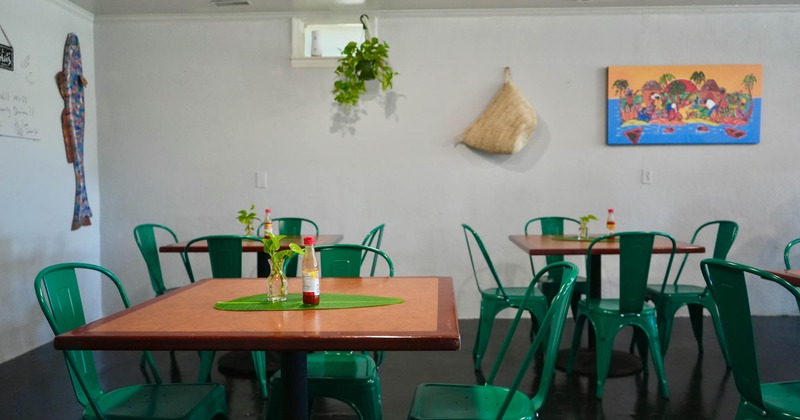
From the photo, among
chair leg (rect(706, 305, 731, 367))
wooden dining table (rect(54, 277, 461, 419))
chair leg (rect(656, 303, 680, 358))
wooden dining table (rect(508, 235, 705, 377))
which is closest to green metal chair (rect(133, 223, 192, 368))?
wooden dining table (rect(54, 277, 461, 419))

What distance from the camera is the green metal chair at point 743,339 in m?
1.72

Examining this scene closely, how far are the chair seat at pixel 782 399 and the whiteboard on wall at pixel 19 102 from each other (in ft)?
13.7

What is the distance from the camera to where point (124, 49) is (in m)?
5.08

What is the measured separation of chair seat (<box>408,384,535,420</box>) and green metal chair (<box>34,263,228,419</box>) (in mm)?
623

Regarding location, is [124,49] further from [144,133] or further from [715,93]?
[715,93]

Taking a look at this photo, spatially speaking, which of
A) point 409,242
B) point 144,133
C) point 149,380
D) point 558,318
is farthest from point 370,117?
point 558,318

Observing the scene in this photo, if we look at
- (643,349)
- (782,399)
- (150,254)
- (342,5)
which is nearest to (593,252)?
(643,349)

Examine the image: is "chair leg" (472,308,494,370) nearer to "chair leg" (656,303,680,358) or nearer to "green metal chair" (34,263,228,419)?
"chair leg" (656,303,680,358)

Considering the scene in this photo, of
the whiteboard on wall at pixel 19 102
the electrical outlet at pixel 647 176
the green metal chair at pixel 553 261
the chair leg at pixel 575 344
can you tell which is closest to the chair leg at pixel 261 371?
the chair leg at pixel 575 344

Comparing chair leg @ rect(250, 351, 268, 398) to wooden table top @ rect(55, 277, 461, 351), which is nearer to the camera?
wooden table top @ rect(55, 277, 461, 351)

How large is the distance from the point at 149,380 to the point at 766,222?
4.54 metres

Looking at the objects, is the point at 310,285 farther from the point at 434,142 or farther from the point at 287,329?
the point at 434,142

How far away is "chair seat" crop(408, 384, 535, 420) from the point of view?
1812 millimetres

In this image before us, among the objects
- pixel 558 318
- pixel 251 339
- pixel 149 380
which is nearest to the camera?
pixel 251 339
